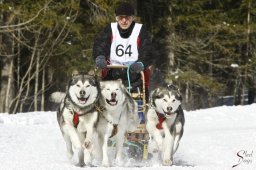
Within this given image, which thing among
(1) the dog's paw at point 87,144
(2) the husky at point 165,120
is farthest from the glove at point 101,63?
(1) the dog's paw at point 87,144

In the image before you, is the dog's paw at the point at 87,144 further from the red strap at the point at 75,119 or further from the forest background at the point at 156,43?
the forest background at the point at 156,43

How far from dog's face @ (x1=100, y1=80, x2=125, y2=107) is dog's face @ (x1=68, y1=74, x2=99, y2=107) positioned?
0.13 meters

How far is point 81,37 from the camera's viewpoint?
18312 mm

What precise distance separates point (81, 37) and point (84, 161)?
12.6 metres

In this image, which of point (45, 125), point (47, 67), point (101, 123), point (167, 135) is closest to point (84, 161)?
point (101, 123)

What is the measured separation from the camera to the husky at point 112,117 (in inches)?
239

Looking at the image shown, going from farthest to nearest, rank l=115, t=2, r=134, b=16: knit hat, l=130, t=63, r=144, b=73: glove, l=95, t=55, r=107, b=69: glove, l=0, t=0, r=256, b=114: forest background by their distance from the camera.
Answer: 1. l=0, t=0, r=256, b=114: forest background
2. l=115, t=2, r=134, b=16: knit hat
3. l=130, t=63, r=144, b=73: glove
4. l=95, t=55, r=107, b=69: glove

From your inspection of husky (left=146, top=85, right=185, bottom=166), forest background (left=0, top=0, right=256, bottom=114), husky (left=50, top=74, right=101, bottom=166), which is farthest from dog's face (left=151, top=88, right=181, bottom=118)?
forest background (left=0, top=0, right=256, bottom=114)

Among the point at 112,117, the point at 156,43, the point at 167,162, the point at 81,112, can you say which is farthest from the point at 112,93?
the point at 156,43

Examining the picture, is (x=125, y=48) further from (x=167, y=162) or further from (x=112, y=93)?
(x=167, y=162)

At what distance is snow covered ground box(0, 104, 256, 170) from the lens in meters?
6.26

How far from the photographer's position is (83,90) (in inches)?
230

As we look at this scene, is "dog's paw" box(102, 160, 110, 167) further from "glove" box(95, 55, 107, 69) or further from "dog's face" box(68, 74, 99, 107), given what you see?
"glove" box(95, 55, 107, 69)

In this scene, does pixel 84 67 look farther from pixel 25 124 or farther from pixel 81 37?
pixel 25 124
